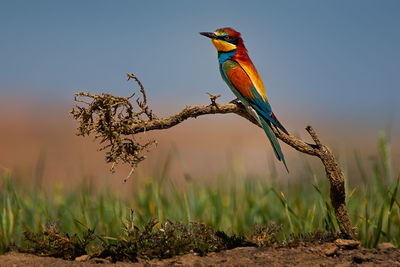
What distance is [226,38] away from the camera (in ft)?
14.8

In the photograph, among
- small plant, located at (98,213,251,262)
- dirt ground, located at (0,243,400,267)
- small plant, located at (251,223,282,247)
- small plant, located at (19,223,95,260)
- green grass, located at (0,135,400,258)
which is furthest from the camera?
green grass, located at (0,135,400,258)

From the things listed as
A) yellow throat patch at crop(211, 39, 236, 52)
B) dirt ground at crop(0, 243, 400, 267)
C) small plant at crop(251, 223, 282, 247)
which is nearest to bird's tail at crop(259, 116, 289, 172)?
small plant at crop(251, 223, 282, 247)

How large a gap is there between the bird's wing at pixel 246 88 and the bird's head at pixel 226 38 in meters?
0.23

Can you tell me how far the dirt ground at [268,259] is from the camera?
3393 millimetres

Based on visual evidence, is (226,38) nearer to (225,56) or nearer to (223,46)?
(223,46)

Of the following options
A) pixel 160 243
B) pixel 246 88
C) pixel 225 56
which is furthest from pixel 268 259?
pixel 225 56

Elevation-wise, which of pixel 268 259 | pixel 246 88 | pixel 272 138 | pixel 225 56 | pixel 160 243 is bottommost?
pixel 268 259

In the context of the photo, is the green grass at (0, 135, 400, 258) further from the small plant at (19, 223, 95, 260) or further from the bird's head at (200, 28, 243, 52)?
the bird's head at (200, 28, 243, 52)

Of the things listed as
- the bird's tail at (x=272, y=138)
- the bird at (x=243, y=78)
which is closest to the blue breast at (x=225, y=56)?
the bird at (x=243, y=78)

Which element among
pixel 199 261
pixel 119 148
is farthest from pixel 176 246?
pixel 119 148

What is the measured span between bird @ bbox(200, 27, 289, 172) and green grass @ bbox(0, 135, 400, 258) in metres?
0.81

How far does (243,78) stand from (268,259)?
1640 millimetres

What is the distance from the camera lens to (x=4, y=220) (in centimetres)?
438

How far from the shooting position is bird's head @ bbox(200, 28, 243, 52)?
448 cm
